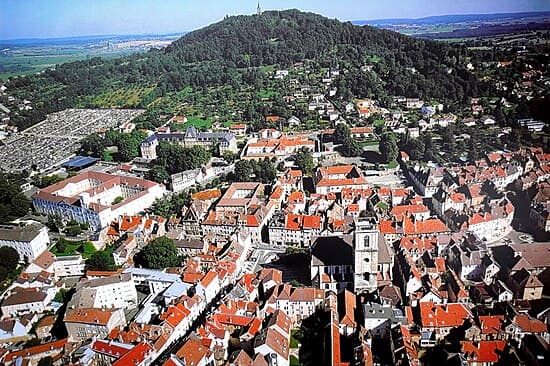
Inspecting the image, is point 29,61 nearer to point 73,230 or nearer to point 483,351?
point 73,230

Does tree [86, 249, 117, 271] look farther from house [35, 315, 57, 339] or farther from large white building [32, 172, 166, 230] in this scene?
large white building [32, 172, 166, 230]

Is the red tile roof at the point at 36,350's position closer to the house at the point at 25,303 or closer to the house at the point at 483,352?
the house at the point at 25,303

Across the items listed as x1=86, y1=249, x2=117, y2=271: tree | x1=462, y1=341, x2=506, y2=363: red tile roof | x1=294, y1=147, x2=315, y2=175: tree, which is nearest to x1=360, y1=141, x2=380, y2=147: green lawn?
x1=294, y1=147, x2=315, y2=175: tree

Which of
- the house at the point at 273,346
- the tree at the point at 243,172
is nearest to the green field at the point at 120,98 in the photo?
the tree at the point at 243,172

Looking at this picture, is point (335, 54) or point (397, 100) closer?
point (397, 100)

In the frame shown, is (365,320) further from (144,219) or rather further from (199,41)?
(199,41)

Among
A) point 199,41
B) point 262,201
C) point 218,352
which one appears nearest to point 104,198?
point 262,201
